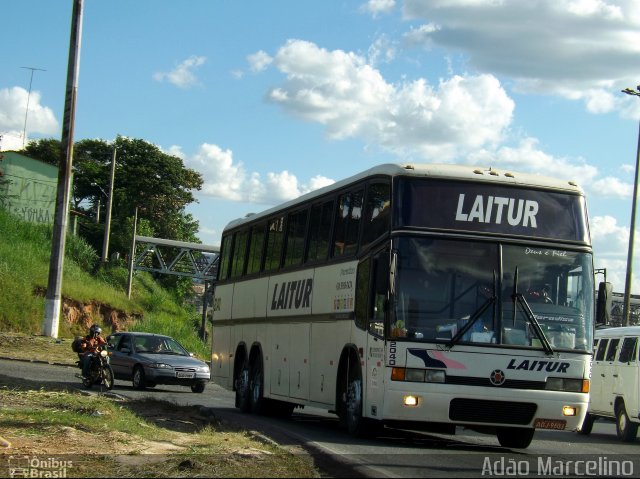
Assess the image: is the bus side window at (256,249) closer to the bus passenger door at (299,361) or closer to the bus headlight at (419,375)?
the bus passenger door at (299,361)

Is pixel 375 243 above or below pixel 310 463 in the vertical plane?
above

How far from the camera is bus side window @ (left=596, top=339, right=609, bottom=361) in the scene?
2236 centimetres

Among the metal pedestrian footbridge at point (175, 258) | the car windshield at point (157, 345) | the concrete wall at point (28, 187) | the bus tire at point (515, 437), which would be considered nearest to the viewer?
the bus tire at point (515, 437)

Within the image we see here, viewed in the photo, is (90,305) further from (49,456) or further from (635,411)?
(49,456)

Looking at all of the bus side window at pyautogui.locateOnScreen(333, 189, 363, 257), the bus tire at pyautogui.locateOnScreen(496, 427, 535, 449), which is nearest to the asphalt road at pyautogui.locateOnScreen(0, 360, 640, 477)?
the bus tire at pyautogui.locateOnScreen(496, 427, 535, 449)

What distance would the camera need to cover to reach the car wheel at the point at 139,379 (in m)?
27.1

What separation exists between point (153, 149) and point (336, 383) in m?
74.8

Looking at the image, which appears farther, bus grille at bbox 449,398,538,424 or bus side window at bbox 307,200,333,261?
bus side window at bbox 307,200,333,261

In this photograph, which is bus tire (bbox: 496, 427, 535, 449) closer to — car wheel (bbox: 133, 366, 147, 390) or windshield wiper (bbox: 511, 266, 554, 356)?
windshield wiper (bbox: 511, 266, 554, 356)

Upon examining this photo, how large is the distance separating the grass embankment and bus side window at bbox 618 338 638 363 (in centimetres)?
851

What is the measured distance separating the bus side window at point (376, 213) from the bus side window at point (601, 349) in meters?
9.11

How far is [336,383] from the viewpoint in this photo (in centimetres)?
1593

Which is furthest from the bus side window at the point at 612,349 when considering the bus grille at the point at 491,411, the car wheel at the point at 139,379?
the car wheel at the point at 139,379

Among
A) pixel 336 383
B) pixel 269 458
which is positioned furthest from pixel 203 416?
pixel 269 458
